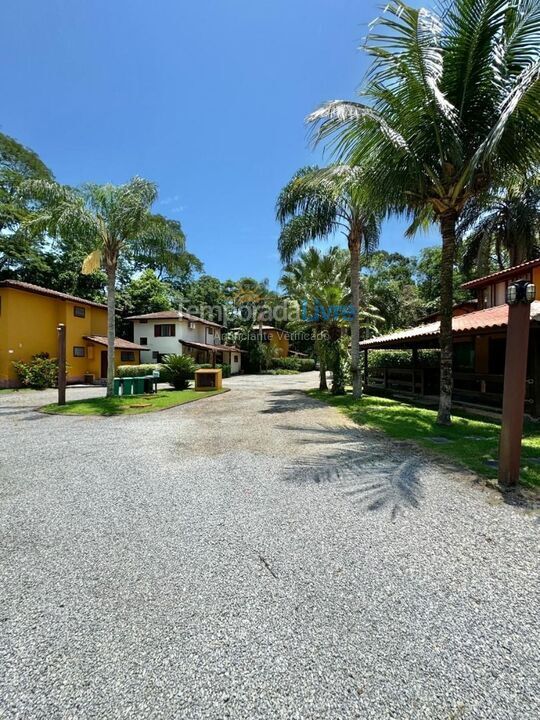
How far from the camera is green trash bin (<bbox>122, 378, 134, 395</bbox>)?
53.2ft

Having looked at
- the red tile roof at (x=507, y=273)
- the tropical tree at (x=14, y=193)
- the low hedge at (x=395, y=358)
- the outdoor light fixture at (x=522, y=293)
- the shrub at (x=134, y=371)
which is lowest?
the shrub at (x=134, y=371)

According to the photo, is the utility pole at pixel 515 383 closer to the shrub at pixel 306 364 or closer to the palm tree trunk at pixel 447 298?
the palm tree trunk at pixel 447 298

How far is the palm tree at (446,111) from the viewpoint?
675cm

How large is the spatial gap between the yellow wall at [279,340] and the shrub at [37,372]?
24806 mm

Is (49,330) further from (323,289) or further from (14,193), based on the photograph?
(323,289)

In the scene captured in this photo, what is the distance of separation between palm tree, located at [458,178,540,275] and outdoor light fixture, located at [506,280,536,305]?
1559 centimetres

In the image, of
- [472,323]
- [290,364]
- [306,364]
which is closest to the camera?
[472,323]

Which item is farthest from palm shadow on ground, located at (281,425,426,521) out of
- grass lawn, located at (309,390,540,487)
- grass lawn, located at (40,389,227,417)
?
grass lawn, located at (40,389,227,417)

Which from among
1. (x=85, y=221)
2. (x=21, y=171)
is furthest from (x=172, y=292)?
(x=85, y=221)

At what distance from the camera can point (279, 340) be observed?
46062mm

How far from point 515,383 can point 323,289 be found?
498 inches

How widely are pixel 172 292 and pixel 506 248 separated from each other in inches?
1507

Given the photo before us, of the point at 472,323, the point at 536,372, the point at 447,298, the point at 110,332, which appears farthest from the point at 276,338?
the point at 447,298

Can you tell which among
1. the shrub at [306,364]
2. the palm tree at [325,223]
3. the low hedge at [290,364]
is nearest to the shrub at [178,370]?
the palm tree at [325,223]
